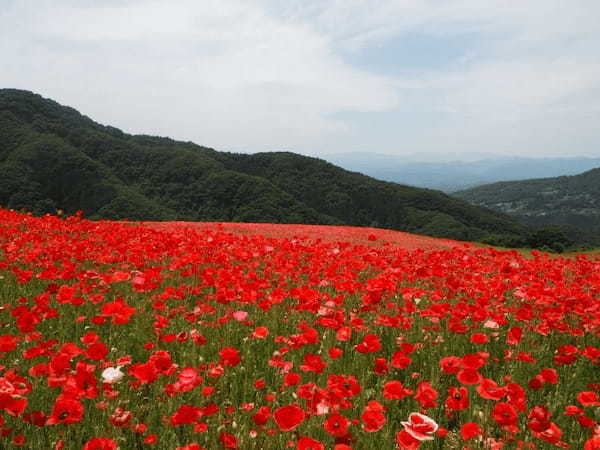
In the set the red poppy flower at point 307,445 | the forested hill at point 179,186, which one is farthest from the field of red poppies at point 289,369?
the forested hill at point 179,186

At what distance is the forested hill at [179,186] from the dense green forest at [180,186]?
31 centimetres

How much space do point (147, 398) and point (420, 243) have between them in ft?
68.8

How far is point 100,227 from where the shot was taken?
13227 mm

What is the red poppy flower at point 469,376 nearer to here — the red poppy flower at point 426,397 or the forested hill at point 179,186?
the red poppy flower at point 426,397

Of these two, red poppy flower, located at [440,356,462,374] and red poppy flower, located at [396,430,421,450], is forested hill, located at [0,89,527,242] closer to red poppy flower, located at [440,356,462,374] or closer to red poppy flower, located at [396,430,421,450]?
red poppy flower, located at [440,356,462,374]

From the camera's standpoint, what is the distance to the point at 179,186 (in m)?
128

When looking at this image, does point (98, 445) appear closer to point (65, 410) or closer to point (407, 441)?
point (65, 410)

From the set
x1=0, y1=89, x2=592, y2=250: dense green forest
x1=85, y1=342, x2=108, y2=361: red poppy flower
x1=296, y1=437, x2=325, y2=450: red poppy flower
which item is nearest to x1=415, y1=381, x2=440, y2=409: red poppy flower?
x1=296, y1=437, x2=325, y2=450: red poppy flower

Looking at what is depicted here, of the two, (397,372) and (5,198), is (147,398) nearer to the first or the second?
(397,372)

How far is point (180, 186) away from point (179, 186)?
384 mm

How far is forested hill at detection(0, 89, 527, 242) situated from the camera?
10300 centimetres

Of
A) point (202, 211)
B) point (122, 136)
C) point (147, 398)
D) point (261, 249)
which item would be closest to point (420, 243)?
point (261, 249)

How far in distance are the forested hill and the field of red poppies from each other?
290 ft

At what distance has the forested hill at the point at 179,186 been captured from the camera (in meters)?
103
